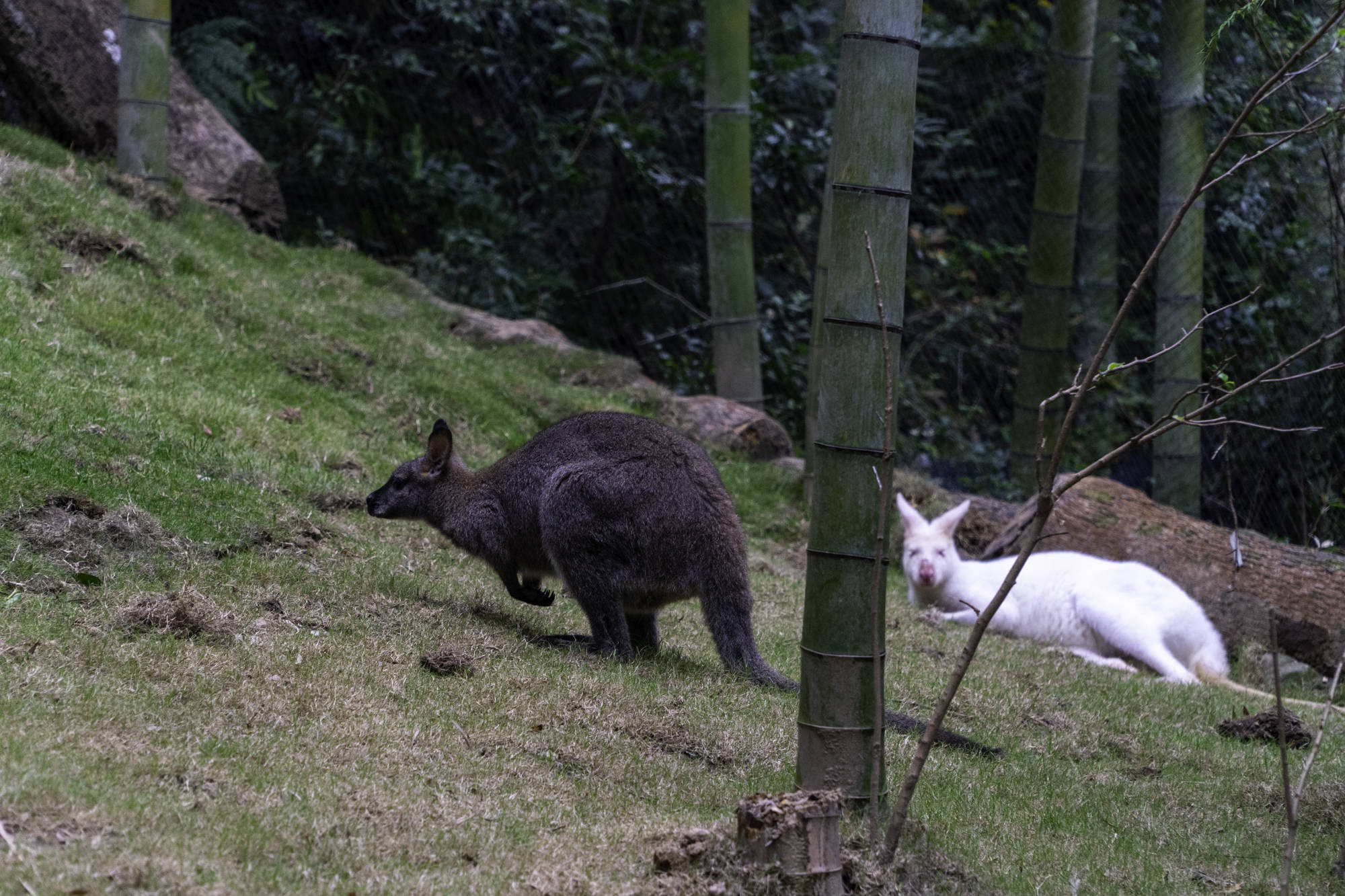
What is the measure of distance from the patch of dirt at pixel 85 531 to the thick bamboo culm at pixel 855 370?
124 inches

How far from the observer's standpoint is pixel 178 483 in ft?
19.4

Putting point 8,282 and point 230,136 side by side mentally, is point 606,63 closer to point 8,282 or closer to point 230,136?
point 230,136

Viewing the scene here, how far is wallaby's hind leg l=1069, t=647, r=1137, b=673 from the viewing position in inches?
289

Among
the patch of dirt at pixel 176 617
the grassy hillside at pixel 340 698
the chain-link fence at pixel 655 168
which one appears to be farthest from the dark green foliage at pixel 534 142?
the patch of dirt at pixel 176 617

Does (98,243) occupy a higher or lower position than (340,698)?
higher

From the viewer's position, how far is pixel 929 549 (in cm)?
831

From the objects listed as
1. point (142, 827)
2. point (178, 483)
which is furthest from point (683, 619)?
point (142, 827)

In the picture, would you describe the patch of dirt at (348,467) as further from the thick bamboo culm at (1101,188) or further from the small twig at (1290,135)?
the thick bamboo culm at (1101,188)

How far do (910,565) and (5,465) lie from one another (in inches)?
216

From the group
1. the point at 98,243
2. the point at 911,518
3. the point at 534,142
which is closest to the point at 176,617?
the point at 98,243

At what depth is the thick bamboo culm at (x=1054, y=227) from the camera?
9.85m

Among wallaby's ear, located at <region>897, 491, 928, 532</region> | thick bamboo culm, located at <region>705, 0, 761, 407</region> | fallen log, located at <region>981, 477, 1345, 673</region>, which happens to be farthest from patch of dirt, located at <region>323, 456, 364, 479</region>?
fallen log, located at <region>981, 477, 1345, 673</region>

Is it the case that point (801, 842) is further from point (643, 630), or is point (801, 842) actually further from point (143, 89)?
point (143, 89)

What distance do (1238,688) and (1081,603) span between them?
3.39 feet
